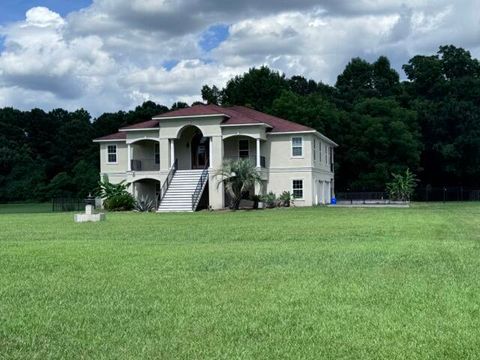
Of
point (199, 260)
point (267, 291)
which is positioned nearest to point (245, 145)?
point (199, 260)

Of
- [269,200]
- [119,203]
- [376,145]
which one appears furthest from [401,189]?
[119,203]

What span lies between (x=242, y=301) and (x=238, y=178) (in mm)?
30690

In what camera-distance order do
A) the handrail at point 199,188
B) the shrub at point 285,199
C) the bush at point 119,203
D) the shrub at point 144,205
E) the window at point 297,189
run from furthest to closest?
the window at point 297,189 → the shrub at point 285,199 → the bush at point 119,203 → the shrub at point 144,205 → the handrail at point 199,188

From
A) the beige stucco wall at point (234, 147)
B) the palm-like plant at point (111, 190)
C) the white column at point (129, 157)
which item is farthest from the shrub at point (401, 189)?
the palm-like plant at point (111, 190)

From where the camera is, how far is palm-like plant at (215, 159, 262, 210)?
38438mm

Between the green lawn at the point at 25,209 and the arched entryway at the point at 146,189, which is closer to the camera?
the green lawn at the point at 25,209

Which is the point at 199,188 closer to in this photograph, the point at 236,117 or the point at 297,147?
the point at 236,117

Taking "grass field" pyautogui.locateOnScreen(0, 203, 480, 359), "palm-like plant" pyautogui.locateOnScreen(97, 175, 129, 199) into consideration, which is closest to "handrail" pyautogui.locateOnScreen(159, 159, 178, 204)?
"palm-like plant" pyautogui.locateOnScreen(97, 175, 129, 199)

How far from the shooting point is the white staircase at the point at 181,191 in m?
38.9

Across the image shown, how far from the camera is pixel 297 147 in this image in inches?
1706

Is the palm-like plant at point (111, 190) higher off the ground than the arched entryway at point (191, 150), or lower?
lower

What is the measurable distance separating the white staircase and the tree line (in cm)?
1656

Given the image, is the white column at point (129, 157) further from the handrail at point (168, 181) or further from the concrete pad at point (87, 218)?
the concrete pad at point (87, 218)

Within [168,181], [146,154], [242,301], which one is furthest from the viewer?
[146,154]
